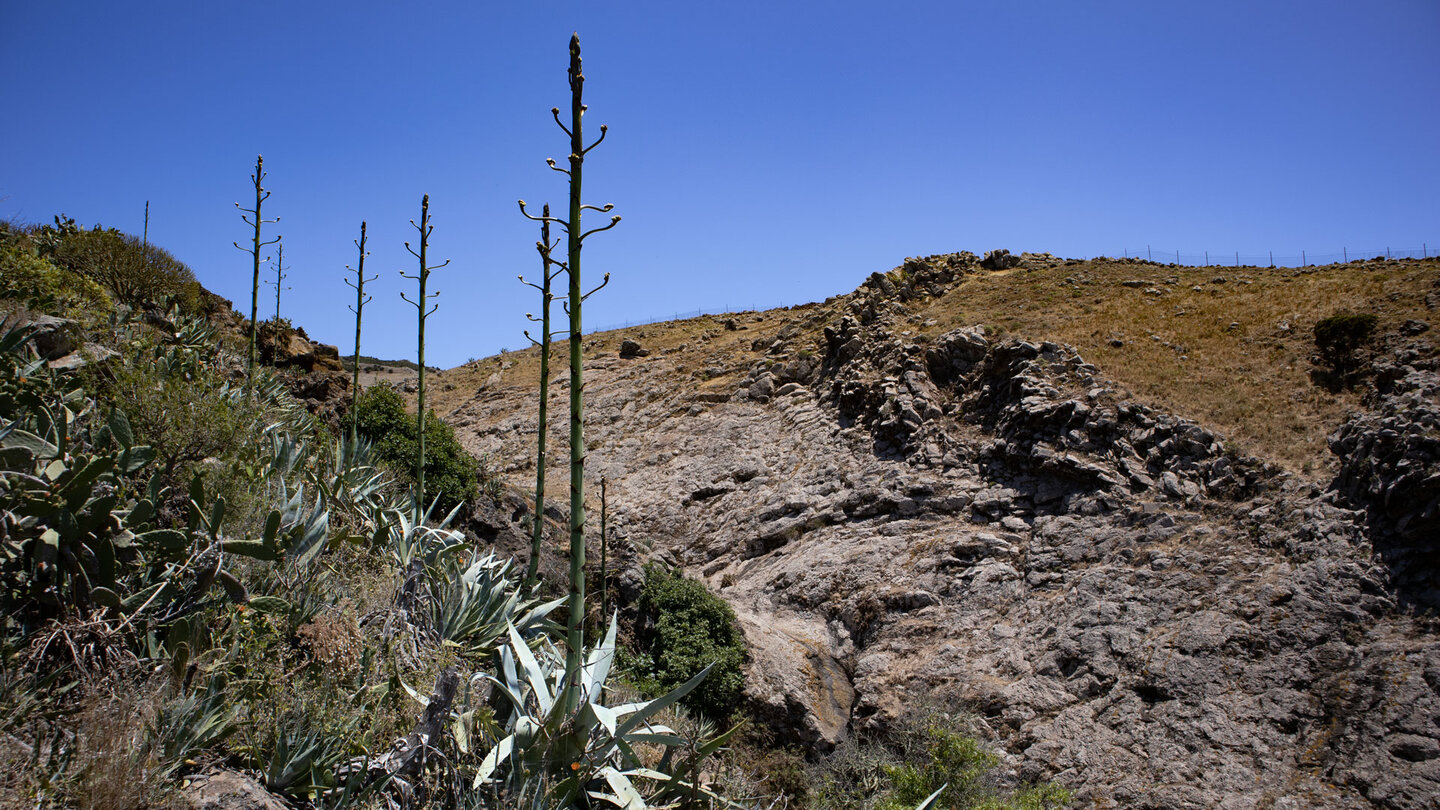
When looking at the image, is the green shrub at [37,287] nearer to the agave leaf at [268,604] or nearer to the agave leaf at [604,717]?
the agave leaf at [268,604]

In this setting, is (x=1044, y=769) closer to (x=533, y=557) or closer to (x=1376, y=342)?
(x=533, y=557)

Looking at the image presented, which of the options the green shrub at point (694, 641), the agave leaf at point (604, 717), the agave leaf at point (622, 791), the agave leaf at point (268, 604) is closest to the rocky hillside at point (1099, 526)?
the green shrub at point (694, 641)

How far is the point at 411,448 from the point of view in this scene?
1560 centimetres

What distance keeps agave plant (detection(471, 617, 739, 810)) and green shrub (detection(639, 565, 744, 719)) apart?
21.9 feet

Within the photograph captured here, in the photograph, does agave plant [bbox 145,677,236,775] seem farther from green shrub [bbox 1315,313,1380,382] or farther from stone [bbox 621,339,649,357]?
stone [bbox 621,339,649,357]

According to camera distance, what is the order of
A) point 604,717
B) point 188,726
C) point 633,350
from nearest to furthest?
point 188,726
point 604,717
point 633,350

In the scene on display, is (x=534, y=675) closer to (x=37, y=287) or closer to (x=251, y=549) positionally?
(x=251, y=549)

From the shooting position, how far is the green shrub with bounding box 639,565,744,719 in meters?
12.2

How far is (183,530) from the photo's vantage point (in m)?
5.20

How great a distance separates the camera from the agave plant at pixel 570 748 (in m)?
4.72

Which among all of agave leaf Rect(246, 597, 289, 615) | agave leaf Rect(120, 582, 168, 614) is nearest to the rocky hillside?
agave leaf Rect(246, 597, 289, 615)

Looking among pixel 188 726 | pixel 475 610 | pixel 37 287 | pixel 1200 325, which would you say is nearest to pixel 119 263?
pixel 37 287

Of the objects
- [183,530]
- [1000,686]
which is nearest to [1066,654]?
[1000,686]

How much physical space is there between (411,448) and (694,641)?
737 cm
